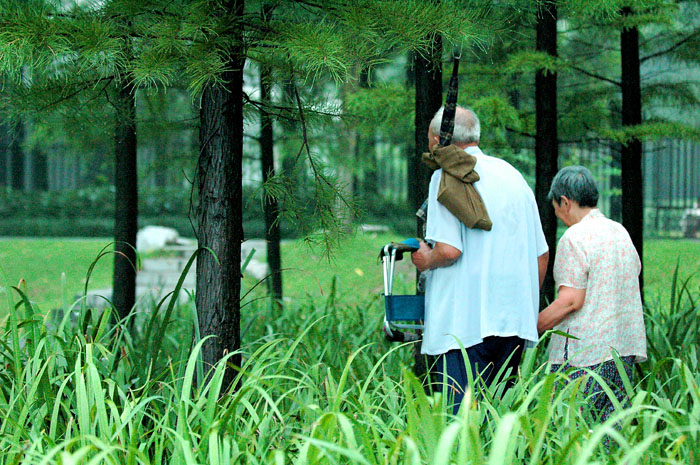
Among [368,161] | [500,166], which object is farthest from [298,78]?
[368,161]

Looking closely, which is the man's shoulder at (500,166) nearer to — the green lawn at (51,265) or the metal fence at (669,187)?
the green lawn at (51,265)

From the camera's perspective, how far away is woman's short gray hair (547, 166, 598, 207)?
9.09 ft

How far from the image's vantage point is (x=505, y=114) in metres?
4.63

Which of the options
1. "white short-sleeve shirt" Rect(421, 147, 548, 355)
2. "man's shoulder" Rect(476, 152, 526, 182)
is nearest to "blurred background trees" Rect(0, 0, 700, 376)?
"man's shoulder" Rect(476, 152, 526, 182)

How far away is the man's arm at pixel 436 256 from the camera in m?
2.59

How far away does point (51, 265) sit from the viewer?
12.0m

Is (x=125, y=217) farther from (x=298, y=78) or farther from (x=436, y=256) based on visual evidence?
(x=436, y=256)

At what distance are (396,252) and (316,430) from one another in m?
0.98

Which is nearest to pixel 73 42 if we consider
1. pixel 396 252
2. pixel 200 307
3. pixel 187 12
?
pixel 187 12

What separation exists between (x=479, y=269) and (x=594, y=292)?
46 cm

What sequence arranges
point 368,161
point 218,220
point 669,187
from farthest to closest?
Result: point 669,187
point 368,161
point 218,220

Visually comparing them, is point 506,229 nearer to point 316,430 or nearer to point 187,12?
point 316,430

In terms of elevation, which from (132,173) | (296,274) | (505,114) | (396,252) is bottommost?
(296,274)

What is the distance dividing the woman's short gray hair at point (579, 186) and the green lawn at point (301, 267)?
6022mm
